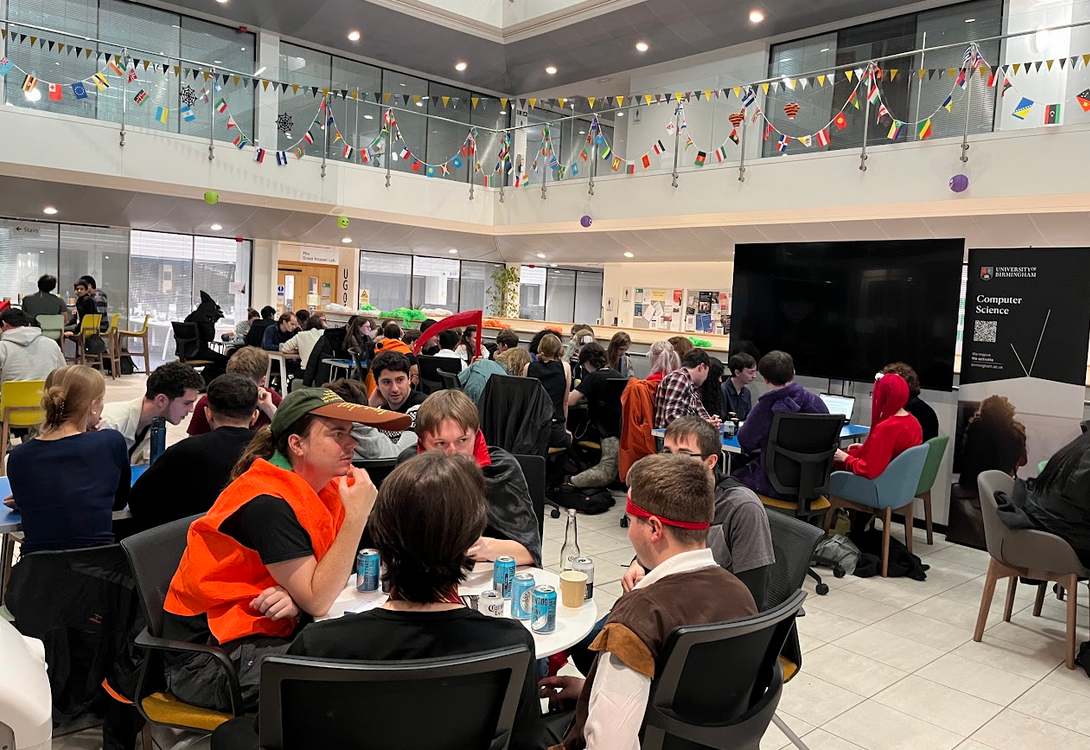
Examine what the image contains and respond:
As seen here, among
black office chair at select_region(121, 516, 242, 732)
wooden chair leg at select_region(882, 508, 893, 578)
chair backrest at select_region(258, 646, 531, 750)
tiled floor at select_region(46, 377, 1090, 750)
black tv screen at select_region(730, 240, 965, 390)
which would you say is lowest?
tiled floor at select_region(46, 377, 1090, 750)

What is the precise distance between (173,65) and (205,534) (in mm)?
12079

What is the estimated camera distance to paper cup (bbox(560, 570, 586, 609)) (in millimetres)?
2455

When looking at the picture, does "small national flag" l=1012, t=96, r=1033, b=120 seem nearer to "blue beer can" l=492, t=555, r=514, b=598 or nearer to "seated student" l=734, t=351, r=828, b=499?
"seated student" l=734, t=351, r=828, b=499

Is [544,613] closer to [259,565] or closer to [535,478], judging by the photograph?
[259,565]

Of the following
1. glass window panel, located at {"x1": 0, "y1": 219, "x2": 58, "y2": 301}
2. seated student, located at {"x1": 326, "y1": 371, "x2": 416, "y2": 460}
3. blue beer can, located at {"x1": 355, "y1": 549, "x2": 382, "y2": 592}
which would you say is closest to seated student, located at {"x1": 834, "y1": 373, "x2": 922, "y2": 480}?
seated student, located at {"x1": 326, "y1": 371, "x2": 416, "y2": 460}

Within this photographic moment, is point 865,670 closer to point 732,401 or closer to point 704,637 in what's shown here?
point 704,637

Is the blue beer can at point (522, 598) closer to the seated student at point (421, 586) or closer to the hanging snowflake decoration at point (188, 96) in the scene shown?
the seated student at point (421, 586)

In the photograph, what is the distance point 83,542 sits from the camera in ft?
9.71

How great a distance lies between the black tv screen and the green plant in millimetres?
10047

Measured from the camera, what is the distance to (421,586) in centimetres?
159

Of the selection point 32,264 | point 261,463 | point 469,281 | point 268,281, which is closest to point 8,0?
point 32,264

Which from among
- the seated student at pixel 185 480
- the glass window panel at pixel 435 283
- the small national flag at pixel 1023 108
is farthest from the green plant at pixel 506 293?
the seated student at pixel 185 480

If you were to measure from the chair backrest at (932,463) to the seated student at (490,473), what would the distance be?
3799mm

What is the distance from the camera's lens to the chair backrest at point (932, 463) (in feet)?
19.1
